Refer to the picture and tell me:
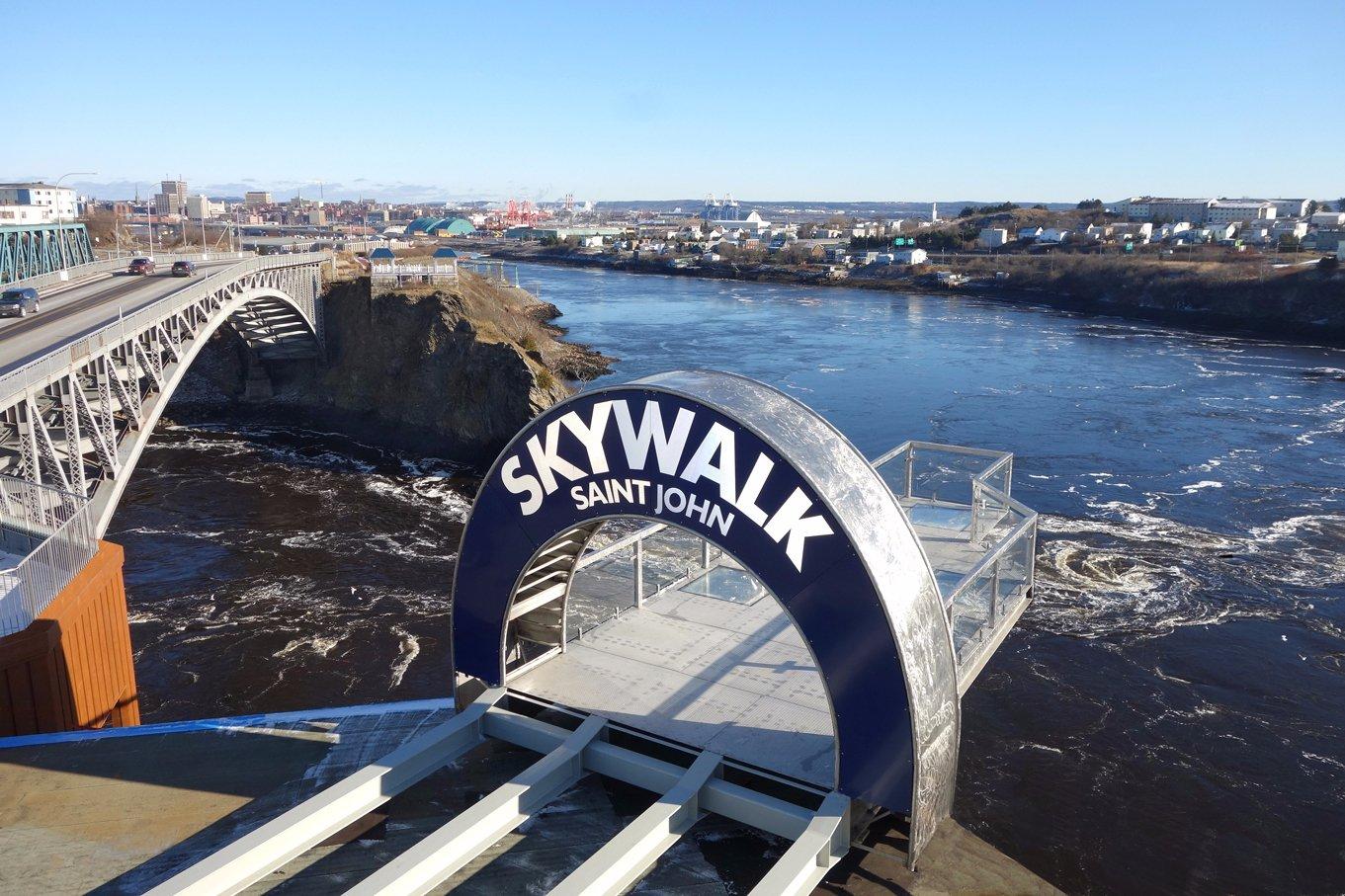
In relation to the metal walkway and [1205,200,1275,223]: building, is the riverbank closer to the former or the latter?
[1205,200,1275,223]: building

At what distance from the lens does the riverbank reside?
273ft

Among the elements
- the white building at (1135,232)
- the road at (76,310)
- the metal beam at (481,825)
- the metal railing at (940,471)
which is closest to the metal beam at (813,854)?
the metal beam at (481,825)

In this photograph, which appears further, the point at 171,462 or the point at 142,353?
the point at 171,462

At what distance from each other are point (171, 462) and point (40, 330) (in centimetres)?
1283

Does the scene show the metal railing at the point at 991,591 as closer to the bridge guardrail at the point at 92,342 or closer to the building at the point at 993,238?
the bridge guardrail at the point at 92,342

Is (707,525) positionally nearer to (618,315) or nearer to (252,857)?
(252,857)

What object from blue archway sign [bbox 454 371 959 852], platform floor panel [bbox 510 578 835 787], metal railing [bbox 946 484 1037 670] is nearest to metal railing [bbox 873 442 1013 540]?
metal railing [bbox 946 484 1037 670]

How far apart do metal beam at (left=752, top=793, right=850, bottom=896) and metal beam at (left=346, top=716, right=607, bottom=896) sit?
2.31 m

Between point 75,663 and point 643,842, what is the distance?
9826 millimetres

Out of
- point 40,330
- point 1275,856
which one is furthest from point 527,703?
point 40,330

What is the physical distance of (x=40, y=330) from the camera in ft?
94.1

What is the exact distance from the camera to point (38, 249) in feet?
226

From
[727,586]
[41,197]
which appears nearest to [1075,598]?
[727,586]

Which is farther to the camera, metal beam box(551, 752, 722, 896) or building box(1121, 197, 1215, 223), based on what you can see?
building box(1121, 197, 1215, 223)
